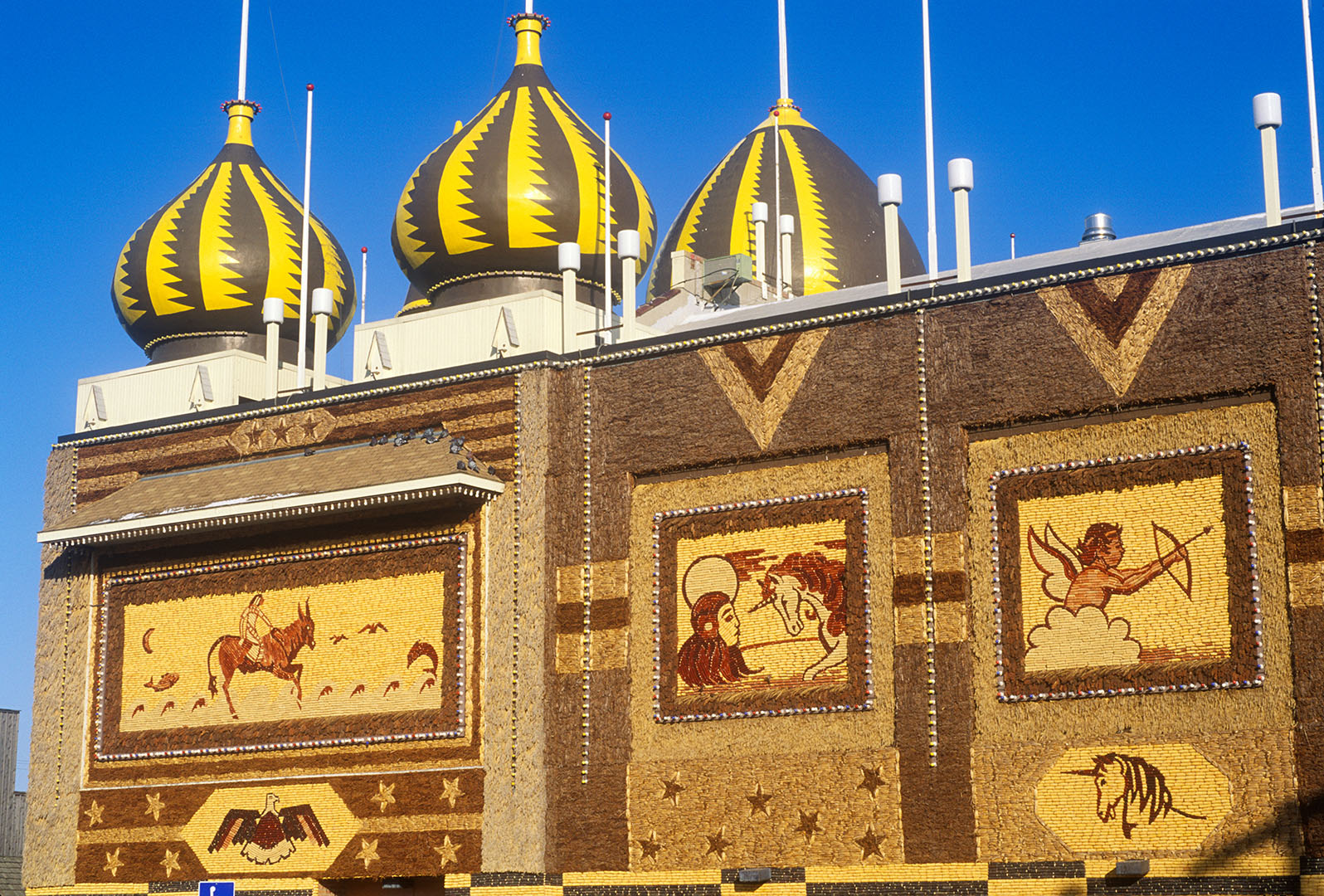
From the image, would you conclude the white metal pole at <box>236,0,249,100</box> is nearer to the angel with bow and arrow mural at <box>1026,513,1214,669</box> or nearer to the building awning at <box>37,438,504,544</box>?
the building awning at <box>37,438,504,544</box>

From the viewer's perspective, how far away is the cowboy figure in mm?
20031

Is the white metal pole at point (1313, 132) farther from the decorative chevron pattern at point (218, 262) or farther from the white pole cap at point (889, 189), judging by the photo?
the decorative chevron pattern at point (218, 262)

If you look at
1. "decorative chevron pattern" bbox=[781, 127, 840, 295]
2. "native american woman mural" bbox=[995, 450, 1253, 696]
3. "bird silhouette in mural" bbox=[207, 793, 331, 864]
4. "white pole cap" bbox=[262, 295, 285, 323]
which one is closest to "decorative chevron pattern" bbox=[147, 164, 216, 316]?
"white pole cap" bbox=[262, 295, 285, 323]

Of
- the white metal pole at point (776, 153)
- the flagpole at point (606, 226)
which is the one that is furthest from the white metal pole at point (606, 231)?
the white metal pole at point (776, 153)

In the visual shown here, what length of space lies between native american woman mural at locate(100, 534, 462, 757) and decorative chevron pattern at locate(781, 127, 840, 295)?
955 cm

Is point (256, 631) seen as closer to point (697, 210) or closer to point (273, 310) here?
point (273, 310)

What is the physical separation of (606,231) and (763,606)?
18.0 feet

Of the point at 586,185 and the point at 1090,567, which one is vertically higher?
the point at 586,185

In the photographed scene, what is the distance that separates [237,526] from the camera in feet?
67.0

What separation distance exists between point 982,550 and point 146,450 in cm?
1033

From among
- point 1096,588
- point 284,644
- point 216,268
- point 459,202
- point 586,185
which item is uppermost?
point 586,185

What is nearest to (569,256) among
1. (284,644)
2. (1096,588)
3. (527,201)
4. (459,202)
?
(527,201)

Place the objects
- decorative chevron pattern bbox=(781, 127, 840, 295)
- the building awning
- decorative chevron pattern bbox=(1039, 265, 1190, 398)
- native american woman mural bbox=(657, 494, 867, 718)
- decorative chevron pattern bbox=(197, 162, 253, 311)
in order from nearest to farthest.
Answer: decorative chevron pattern bbox=(1039, 265, 1190, 398)
native american woman mural bbox=(657, 494, 867, 718)
the building awning
decorative chevron pattern bbox=(197, 162, 253, 311)
decorative chevron pattern bbox=(781, 127, 840, 295)

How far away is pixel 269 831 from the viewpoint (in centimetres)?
1961
